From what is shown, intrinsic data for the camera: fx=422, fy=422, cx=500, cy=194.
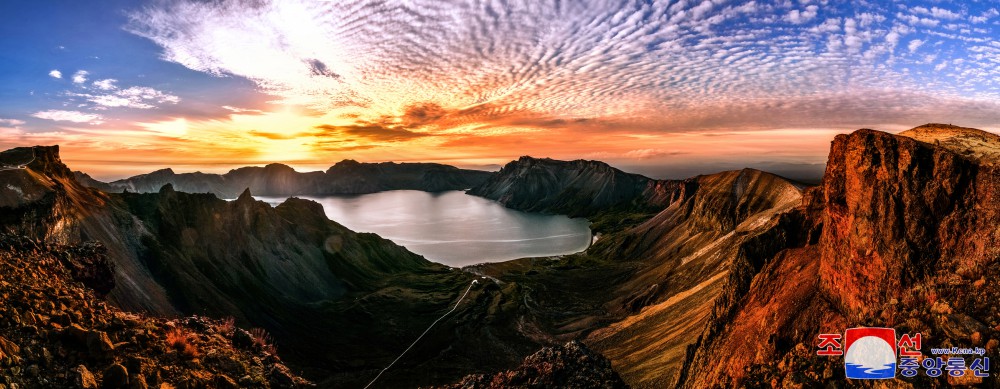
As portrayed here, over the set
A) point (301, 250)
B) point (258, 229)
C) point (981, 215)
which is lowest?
point (301, 250)

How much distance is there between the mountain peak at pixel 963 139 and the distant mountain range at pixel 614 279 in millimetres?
142

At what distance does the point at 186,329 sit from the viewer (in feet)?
60.4

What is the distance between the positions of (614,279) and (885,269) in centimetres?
8061

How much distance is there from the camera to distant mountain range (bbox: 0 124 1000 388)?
1864cm

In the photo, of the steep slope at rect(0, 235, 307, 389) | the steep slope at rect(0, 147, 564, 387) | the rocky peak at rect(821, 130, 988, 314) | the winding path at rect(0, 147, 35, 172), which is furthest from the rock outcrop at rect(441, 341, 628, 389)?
the winding path at rect(0, 147, 35, 172)

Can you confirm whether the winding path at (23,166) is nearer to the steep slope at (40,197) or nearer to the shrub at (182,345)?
the steep slope at (40,197)

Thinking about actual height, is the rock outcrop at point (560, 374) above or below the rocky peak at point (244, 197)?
below

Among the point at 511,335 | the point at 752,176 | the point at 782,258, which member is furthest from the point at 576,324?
the point at 752,176

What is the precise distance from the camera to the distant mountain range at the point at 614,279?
61.2 ft

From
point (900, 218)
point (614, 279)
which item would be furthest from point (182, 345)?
point (614, 279)

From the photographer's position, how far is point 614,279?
323 feet

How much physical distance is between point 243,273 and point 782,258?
69.6m

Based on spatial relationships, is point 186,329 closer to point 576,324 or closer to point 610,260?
point 576,324

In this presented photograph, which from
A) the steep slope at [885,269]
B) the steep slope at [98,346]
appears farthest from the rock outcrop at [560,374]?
the steep slope at [98,346]
